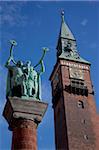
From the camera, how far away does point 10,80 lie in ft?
30.6

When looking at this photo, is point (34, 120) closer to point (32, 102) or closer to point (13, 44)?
point (32, 102)

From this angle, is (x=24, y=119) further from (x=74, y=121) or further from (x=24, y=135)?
(x=74, y=121)

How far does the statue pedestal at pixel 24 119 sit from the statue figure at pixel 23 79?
0.31 metres

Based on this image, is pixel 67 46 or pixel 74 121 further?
pixel 67 46

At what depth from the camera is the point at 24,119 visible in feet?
27.7

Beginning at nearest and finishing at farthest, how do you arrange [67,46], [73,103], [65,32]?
[73,103] < [67,46] < [65,32]

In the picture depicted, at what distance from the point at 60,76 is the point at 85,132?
6276mm

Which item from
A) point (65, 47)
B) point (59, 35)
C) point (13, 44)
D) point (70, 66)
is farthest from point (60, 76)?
point (13, 44)

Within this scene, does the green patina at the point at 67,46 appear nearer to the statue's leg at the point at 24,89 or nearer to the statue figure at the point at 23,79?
the statue figure at the point at 23,79

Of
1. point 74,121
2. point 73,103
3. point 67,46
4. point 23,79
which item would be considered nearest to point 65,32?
point 67,46

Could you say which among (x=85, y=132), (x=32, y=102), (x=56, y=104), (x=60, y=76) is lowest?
(x=32, y=102)

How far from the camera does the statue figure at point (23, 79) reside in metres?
8.98

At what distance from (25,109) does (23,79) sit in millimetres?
877

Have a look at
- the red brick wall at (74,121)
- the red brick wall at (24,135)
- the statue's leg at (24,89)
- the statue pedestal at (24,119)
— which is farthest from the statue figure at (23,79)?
the red brick wall at (74,121)
